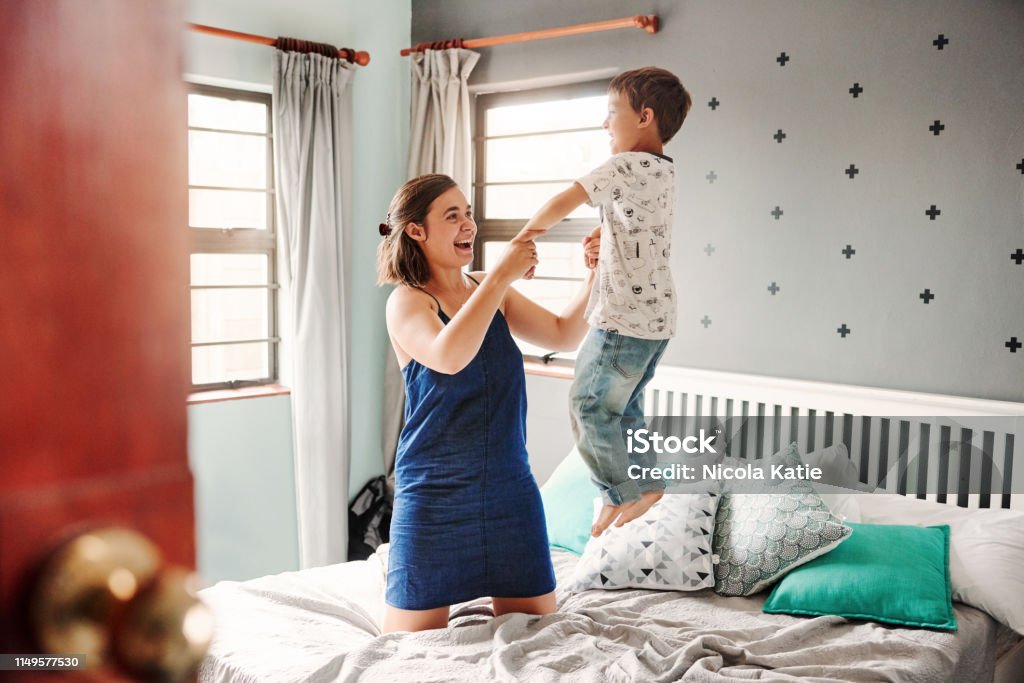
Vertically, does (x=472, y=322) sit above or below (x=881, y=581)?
above

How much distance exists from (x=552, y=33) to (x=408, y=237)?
1.73 metres

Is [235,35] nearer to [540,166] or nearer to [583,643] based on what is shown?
[540,166]

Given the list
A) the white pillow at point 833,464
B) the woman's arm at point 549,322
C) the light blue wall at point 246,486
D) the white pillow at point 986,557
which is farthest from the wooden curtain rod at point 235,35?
the white pillow at point 986,557

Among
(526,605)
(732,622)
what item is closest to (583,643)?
(526,605)

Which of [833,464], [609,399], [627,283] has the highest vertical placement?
[627,283]

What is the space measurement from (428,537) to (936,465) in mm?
1676

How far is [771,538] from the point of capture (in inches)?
99.3

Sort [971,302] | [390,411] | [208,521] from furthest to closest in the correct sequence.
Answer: [390,411] → [208,521] → [971,302]

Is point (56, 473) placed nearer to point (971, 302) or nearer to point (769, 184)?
point (971, 302)

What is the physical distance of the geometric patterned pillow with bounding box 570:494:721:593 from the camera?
8.34 ft

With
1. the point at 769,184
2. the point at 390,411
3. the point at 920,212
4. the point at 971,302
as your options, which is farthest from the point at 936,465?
the point at 390,411

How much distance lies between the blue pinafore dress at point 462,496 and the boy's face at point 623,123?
22.8 inches

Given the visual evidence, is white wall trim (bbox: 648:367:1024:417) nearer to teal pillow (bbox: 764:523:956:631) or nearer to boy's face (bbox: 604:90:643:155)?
teal pillow (bbox: 764:523:956:631)

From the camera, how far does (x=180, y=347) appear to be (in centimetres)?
27
